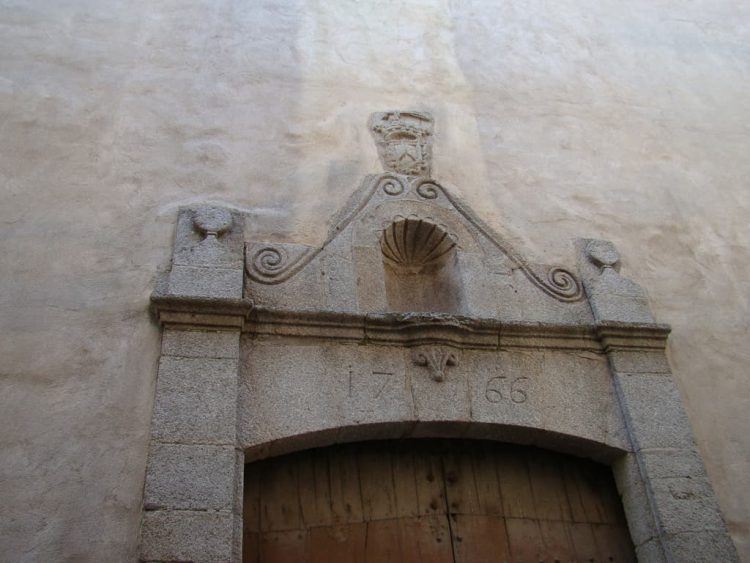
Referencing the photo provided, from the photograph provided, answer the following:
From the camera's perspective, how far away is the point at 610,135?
4.44 meters

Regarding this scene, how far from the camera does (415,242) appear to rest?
3744 millimetres

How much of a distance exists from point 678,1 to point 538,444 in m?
3.70

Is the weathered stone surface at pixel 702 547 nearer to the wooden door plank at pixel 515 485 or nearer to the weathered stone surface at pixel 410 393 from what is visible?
the weathered stone surface at pixel 410 393

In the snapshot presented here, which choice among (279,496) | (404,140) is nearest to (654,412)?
(279,496)

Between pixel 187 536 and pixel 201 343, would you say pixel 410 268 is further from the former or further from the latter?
pixel 187 536

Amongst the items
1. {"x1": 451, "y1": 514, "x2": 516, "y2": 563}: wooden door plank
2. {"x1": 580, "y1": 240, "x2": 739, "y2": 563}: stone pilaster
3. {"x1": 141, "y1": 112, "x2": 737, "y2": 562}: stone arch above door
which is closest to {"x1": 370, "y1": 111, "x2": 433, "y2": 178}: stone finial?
{"x1": 141, "y1": 112, "x2": 737, "y2": 562}: stone arch above door

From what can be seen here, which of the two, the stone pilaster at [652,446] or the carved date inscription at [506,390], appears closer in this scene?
the stone pilaster at [652,446]

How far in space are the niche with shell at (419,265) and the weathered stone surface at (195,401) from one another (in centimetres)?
95

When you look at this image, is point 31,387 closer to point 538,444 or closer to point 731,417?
point 538,444

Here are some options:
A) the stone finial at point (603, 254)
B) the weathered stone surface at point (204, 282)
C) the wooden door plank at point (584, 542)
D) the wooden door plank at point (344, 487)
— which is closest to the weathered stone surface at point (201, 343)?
the weathered stone surface at point (204, 282)

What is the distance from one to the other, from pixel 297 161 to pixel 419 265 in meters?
0.80

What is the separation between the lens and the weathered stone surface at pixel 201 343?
296 cm

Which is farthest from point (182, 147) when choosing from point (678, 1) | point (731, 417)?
point (678, 1)

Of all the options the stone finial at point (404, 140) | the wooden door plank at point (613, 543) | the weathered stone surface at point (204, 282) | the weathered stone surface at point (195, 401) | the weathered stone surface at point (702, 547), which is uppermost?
the stone finial at point (404, 140)
